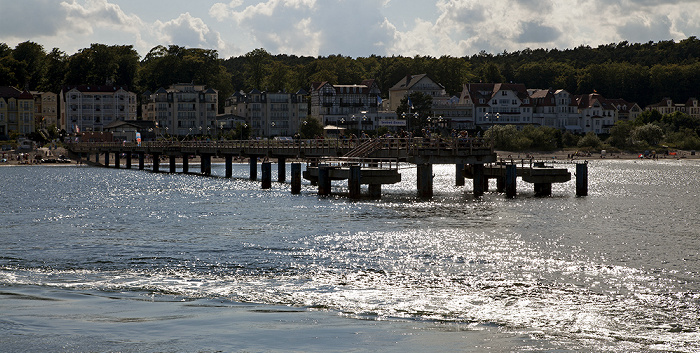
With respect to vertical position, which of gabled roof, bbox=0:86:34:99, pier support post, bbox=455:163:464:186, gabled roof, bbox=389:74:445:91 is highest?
gabled roof, bbox=389:74:445:91

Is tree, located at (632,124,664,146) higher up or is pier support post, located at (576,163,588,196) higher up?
tree, located at (632,124,664,146)

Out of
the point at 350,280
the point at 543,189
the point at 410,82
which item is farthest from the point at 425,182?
the point at 410,82

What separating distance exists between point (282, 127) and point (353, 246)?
501 ft

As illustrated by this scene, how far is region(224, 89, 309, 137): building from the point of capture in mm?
181125

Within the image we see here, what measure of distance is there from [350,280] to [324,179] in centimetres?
3108

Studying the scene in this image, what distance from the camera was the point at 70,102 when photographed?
17375 centimetres

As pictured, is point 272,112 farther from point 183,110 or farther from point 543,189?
point 543,189

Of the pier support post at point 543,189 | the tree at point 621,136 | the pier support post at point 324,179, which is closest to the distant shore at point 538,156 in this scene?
the tree at point 621,136

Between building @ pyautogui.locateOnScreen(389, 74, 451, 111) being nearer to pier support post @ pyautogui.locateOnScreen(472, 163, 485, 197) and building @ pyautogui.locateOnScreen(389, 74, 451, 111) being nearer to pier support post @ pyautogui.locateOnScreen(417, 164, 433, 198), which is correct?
pier support post @ pyautogui.locateOnScreen(472, 163, 485, 197)

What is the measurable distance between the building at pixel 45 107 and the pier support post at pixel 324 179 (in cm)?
13497

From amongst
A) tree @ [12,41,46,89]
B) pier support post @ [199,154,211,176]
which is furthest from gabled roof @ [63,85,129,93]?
pier support post @ [199,154,211,176]

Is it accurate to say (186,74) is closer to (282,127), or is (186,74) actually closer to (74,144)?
(282,127)

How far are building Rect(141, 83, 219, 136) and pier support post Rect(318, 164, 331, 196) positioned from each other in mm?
120436

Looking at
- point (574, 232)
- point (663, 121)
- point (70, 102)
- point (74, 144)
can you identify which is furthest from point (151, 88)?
point (574, 232)
